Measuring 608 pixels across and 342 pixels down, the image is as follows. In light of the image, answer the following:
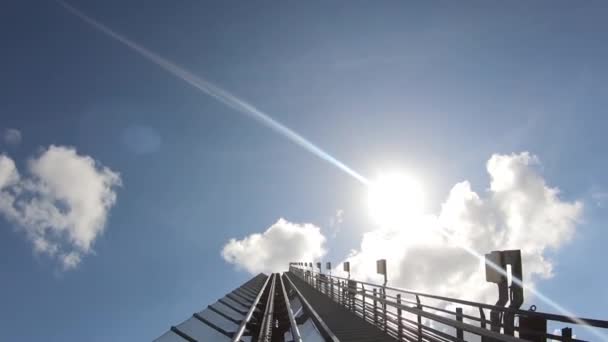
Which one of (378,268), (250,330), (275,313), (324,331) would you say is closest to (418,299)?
(324,331)

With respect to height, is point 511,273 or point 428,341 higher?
point 511,273

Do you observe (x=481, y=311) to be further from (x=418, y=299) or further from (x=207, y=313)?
(x=207, y=313)

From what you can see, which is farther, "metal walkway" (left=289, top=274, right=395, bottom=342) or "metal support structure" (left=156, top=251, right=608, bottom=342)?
"metal walkway" (left=289, top=274, right=395, bottom=342)

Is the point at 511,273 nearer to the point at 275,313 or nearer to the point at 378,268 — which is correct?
the point at 275,313

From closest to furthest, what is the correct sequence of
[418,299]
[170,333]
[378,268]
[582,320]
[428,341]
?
[582,320]
[170,333]
[428,341]
[418,299]
[378,268]

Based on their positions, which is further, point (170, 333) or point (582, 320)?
point (170, 333)

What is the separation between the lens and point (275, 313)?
35.1 feet

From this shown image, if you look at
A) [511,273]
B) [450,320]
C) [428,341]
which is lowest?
[428,341]

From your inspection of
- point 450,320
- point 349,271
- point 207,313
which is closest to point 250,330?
point 207,313

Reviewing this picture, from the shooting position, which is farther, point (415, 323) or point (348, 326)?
point (348, 326)

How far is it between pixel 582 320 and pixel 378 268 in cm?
1466

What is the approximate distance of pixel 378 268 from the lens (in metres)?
18.8

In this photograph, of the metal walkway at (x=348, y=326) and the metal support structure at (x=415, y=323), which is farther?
the metal walkway at (x=348, y=326)

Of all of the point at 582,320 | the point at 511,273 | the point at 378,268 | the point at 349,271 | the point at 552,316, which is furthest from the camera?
the point at 349,271
